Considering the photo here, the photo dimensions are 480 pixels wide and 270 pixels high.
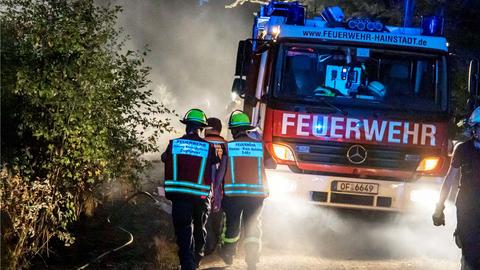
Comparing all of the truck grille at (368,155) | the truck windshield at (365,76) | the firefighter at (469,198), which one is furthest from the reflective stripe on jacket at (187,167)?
the firefighter at (469,198)

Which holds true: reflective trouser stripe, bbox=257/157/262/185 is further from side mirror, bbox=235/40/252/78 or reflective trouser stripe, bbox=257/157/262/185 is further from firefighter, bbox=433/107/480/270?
firefighter, bbox=433/107/480/270

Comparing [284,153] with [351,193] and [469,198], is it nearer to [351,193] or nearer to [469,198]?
[351,193]

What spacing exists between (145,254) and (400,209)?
319 centimetres

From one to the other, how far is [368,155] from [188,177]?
259cm

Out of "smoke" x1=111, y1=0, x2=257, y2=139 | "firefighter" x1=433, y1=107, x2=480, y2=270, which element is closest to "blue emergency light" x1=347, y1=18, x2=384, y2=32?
"firefighter" x1=433, y1=107, x2=480, y2=270

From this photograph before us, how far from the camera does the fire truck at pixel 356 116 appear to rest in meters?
7.38

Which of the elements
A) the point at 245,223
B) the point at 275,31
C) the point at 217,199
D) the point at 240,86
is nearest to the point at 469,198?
the point at 245,223

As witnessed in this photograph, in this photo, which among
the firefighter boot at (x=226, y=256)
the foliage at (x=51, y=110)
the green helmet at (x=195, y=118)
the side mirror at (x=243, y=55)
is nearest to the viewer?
the green helmet at (x=195, y=118)

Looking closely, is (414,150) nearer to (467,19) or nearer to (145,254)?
(145,254)

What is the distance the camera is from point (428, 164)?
24.7ft

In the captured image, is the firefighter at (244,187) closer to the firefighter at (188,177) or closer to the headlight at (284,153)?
the firefighter at (188,177)

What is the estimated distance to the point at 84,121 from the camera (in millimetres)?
6863

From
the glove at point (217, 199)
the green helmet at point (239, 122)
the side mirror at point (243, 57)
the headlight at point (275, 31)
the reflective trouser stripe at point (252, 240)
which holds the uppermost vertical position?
the headlight at point (275, 31)

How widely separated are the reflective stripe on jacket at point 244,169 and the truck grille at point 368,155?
1027 mm
